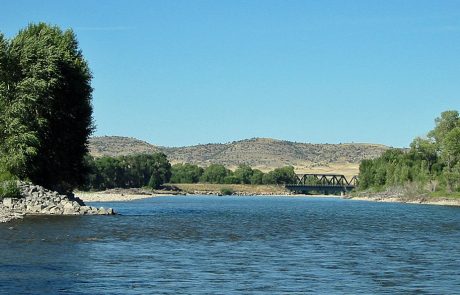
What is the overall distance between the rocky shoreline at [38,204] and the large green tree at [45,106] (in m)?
2.49

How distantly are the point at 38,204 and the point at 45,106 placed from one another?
33.3 feet

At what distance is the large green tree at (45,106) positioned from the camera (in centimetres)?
7319

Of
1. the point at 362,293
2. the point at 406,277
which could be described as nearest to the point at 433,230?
the point at 406,277

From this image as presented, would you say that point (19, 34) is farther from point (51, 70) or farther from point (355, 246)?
point (355, 246)

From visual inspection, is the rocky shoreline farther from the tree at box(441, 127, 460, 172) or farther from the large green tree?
the tree at box(441, 127, 460, 172)

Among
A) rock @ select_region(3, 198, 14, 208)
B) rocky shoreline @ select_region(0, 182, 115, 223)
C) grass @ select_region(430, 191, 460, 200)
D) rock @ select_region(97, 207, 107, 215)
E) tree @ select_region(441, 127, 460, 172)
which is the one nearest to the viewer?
rock @ select_region(3, 198, 14, 208)

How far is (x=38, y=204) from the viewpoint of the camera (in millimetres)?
73000

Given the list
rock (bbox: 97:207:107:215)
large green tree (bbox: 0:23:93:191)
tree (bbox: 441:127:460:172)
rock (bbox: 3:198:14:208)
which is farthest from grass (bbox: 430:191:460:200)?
rock (bbox: 3:198:14:208)

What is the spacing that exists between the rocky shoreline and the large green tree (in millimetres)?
2494

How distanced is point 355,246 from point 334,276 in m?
16.2

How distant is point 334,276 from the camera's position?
33.2 metres

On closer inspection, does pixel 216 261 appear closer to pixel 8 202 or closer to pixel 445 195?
pixel 8 202

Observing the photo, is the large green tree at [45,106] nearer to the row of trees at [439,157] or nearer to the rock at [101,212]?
the rock at [101,212]

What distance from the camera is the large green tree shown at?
73188 mm
